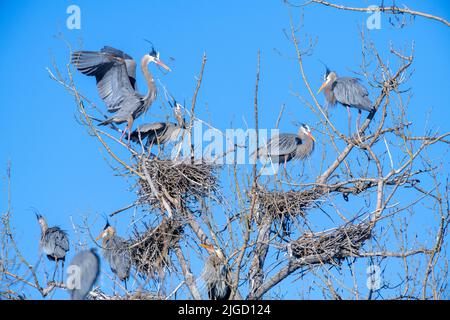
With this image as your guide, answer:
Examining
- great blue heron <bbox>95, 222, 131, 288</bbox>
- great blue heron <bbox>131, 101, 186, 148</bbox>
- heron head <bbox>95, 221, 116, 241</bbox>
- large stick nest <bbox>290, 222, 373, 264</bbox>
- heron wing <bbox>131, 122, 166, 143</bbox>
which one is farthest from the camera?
heron wing <bbox>131, 122, 166, 143</bbox>

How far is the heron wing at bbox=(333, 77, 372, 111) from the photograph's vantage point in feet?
40.9

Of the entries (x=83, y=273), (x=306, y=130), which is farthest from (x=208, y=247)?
(x=306, y=130)

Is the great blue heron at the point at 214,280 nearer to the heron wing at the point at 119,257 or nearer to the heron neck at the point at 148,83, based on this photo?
the heron wing at the point at 119,257

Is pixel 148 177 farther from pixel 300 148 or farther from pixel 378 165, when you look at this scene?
pixel 300 148

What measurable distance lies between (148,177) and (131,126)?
2.51 meters

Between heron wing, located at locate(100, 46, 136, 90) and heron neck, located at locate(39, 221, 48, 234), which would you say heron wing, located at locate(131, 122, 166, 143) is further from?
heron neck, located at locate(39, 221, 48, 234)

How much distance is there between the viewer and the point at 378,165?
9727 mm

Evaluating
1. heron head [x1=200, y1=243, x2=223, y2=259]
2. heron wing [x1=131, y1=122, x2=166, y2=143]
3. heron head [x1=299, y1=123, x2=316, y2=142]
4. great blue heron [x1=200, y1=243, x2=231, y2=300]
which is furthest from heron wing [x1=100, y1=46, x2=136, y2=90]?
great blue heron [x1=200, y1=243, x2=231, y2=300]

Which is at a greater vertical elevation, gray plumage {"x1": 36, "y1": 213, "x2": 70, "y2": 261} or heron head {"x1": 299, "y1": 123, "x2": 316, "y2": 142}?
heron head {"x1": 299, "y1": 123, "x2": 316, "y2": 142}

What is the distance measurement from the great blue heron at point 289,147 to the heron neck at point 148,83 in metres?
1.68

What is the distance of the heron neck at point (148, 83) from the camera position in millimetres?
12927

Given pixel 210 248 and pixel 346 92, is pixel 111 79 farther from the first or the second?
pixel 210 248

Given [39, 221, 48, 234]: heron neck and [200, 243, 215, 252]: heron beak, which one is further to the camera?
[39, 221, 48, 234]: heron neck
